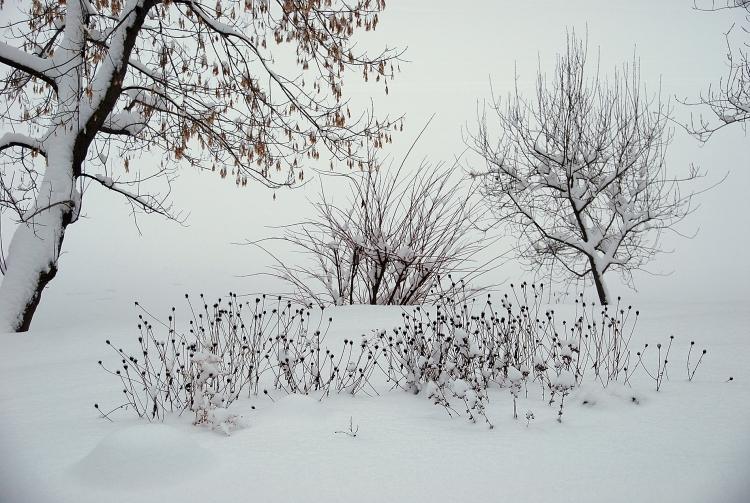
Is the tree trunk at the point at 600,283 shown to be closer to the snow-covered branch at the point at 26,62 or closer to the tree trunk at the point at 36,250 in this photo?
the tree trunk at the point at 36,250

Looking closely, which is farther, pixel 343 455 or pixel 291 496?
pixel 343 455

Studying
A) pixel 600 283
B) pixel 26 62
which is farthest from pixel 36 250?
pixel 600 283

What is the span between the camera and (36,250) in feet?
25.9

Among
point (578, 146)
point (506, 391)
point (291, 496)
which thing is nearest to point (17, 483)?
point (291, 496)

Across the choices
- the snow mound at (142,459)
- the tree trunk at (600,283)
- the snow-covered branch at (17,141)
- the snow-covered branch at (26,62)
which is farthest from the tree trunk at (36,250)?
the tree trunk at (600,283)

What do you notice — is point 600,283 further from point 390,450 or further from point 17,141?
point 17,141

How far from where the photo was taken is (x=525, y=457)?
3.41m

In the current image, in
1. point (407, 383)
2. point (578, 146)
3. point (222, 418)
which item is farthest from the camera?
point (578, 146)

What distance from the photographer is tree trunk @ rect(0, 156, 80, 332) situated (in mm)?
7781

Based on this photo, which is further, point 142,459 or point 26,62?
point 26,62

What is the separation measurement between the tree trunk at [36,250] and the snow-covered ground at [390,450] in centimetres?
338

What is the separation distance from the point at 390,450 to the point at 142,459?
1.39 meters

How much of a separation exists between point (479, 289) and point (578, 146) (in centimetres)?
530

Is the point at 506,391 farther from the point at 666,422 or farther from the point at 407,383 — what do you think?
the point at 666,422
